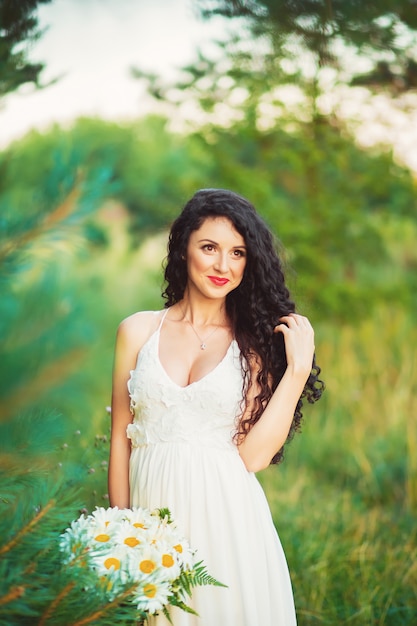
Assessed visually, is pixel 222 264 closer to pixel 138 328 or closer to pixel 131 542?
pixel 138 328

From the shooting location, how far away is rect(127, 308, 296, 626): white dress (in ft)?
7.54

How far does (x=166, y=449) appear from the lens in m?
2.39

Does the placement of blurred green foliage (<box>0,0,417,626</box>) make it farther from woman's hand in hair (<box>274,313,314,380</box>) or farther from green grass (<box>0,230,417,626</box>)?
woman's hand in hair (<box>274,313,314,380</box>)

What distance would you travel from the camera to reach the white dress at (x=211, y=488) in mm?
2299

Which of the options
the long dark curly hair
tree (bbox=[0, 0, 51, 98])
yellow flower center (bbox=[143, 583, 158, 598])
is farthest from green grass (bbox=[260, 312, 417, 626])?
tree (bbox=[0, 0, 51, 98])

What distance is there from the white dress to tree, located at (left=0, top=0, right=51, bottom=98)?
1.32 meters

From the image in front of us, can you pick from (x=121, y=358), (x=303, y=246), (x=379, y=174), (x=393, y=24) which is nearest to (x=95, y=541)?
(x=121, y=358)

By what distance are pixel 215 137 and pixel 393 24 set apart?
6372 millimetres

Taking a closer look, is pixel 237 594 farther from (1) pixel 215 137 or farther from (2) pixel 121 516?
(1) pixel 215 137

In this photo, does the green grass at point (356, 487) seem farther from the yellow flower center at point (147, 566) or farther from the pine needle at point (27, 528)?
the pine needle at point (27, 528)

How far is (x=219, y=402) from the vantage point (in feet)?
7.86

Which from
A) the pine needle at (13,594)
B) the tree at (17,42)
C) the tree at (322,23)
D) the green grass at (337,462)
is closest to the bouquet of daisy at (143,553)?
the green grass at (337,462)

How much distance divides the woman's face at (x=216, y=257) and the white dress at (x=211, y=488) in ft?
0.78

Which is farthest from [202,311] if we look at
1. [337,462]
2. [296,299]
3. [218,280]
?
[337,462]
